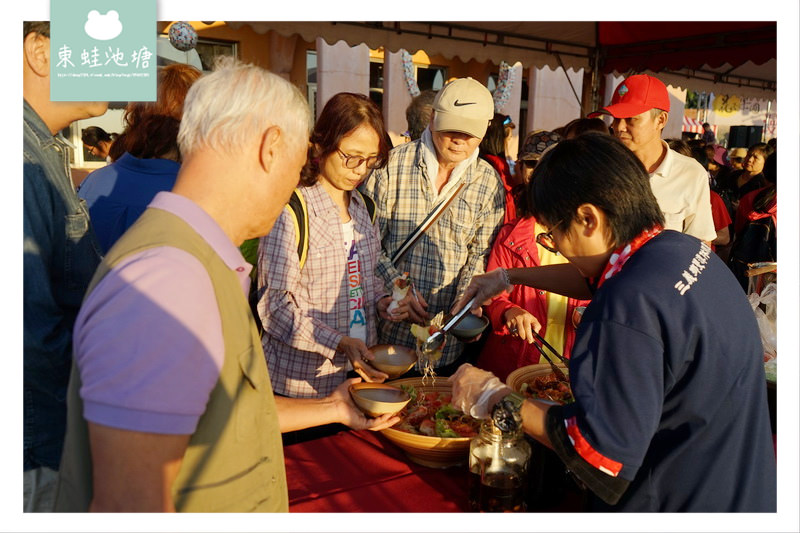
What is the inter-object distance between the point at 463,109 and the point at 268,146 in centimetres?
180

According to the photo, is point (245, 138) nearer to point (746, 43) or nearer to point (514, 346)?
point (514, 346)

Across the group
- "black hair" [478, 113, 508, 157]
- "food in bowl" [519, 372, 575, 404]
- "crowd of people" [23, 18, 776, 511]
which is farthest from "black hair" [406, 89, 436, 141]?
"food in bowl" [519, 372, 575, 404]

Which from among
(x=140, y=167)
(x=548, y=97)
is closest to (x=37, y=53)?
(x=140, y=167)

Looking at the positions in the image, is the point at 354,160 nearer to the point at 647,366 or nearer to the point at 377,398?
the point at 377,398

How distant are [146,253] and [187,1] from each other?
43.8 inches

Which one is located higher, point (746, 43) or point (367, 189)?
point (746, 43)

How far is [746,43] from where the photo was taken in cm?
526

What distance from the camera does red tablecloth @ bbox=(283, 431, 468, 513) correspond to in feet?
5.12

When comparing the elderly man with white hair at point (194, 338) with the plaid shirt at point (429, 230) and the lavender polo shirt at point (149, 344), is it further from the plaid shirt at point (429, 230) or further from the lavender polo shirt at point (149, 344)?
the plaid shirt at point (429, 230)

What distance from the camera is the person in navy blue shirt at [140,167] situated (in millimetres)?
2127

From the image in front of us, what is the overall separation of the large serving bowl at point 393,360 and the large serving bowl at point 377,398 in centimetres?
14

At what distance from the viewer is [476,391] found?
1.56m

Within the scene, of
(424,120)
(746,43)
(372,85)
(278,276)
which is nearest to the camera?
(278,276)

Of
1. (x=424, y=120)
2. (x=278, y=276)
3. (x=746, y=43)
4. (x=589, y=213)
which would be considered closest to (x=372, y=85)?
(x=746, y=43)
